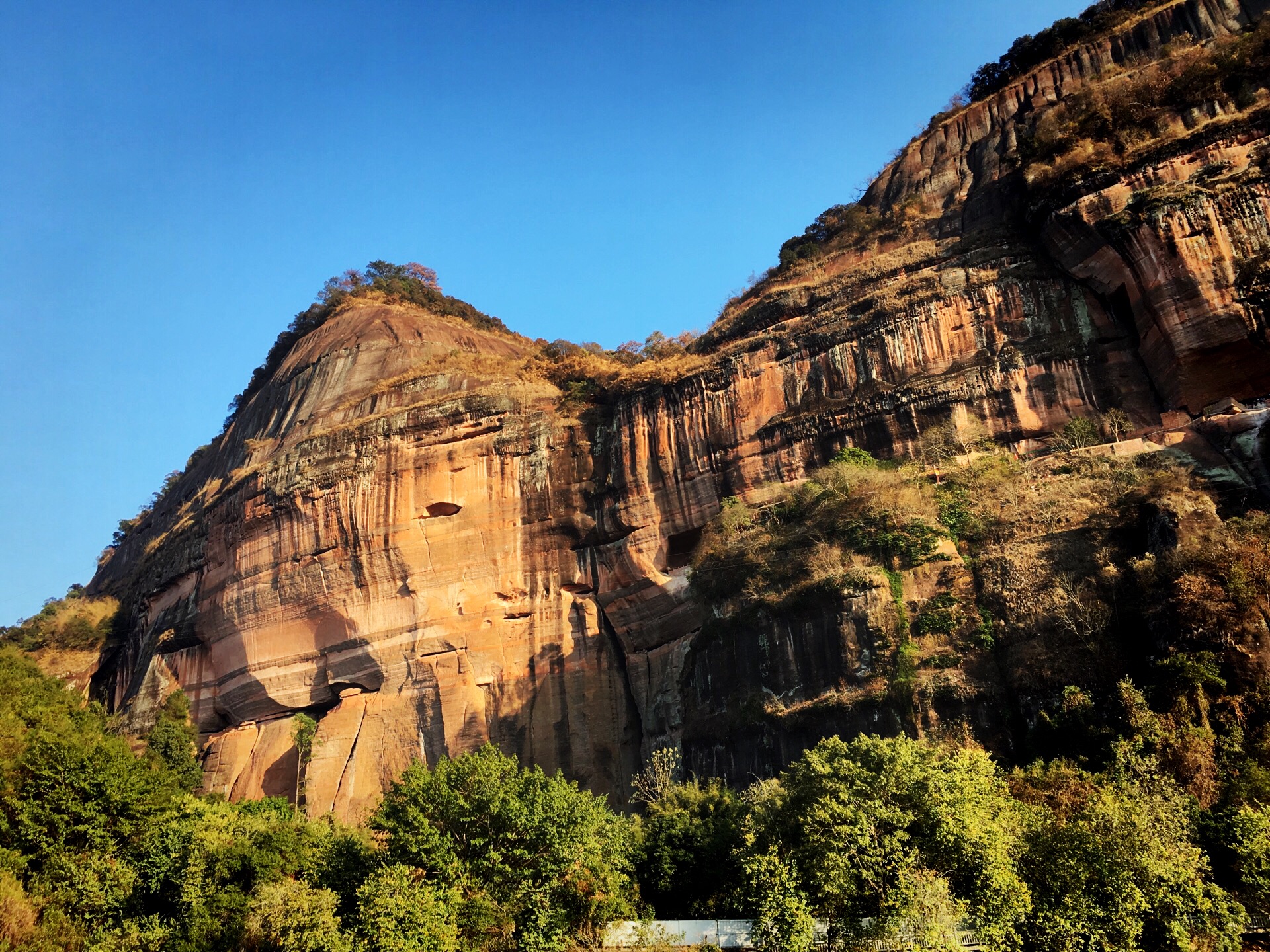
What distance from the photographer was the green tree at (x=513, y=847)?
17.3m

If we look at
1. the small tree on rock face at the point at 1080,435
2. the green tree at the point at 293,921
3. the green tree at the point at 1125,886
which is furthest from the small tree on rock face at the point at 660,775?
the small tree on rock face at the point at 1080,435

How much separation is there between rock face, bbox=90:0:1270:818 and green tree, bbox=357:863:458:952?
9.26 meters

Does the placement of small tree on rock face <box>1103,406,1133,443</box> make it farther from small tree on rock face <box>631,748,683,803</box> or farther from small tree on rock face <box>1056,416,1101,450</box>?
small tree on rock face <box>631,748,683,803</box>

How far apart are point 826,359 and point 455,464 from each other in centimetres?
1301

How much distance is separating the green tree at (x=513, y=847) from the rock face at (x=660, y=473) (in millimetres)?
6340

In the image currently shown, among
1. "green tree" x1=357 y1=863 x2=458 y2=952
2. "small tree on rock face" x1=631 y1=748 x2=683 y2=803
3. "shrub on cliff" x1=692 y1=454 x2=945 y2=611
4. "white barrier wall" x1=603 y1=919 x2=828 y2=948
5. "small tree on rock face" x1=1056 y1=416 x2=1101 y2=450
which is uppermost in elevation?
"small tree on rock face" x1=1056 y1=416 x2=1101 y2=450

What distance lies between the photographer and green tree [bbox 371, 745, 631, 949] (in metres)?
17.3

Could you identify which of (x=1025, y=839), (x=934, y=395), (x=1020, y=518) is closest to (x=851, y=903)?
(x=1025, y=839)

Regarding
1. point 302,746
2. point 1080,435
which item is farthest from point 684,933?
point 302,746

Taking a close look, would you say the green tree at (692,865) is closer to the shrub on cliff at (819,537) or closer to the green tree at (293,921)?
the green tree at (293,921)

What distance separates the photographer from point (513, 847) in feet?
59.9

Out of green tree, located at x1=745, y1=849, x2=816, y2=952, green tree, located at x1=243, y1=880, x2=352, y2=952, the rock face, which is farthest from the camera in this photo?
the rock face

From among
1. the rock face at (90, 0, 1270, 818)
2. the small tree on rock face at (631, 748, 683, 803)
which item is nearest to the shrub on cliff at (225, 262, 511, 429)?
the rock face at (90, 0, 1270, 818)

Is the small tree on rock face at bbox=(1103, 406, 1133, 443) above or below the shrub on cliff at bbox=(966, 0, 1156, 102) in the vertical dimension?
below
